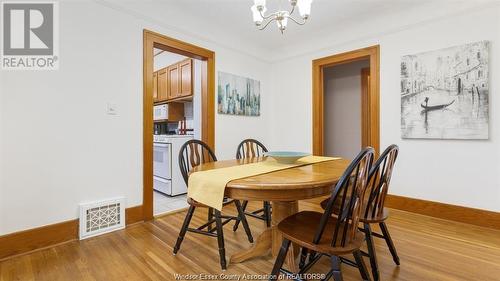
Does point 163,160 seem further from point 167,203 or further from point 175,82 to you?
point 175,82

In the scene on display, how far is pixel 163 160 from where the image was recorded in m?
3.55

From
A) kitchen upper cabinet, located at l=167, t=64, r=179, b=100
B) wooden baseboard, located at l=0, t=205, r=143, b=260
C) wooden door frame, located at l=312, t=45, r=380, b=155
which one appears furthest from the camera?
kitchen upper cabinet, located at l=167, t=64, r=179, b=100

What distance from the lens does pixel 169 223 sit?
2.49m

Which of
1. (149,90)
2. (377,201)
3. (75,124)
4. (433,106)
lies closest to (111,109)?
(75,124)

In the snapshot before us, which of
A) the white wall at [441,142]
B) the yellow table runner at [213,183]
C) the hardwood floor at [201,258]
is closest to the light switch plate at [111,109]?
the hardwood floor at [201,258]

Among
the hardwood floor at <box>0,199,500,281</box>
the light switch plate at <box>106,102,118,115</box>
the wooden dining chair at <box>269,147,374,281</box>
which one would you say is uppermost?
the light switch plate at <box>106,102,118,115</box>

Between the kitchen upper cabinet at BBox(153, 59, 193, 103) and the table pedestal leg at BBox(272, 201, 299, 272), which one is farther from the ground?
the kitchen upper cabinet at BBox(153, 59, 193, 103)

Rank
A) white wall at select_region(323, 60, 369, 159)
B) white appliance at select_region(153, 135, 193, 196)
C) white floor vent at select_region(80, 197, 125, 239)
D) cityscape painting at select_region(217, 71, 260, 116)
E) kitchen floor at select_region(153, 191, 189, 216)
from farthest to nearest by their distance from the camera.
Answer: white wall at select_region(323, 60, 369, 159) → white appliance at select_region(153, 135, 193, 196) → cityscape painting at select_region(217, 71, 260, 116) → kitchen floor at select_region(153, 191, 189, 216) → white floor vent at select_region(80, 197, 125, 239)

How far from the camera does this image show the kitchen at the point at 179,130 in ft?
11.2

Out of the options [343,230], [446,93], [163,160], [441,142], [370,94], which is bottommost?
[343,230]

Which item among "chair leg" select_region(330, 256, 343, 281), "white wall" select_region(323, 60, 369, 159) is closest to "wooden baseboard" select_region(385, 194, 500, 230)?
"white wall" select_region(323, 60, 369, 159)

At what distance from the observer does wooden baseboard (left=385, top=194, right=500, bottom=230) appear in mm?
2306

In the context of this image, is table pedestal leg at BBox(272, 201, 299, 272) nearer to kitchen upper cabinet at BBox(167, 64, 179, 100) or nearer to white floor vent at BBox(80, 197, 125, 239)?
white floor vent at BBox(80, 197, 125, 239)

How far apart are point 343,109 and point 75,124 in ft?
12.9
